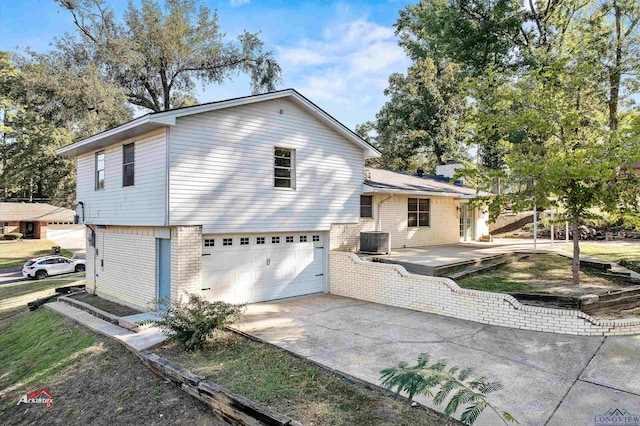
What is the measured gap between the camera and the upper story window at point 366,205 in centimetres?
1455

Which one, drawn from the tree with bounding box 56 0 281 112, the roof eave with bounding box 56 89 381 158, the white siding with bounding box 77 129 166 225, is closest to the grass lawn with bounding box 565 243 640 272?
the roof eave with bounding box 56 89 381 158

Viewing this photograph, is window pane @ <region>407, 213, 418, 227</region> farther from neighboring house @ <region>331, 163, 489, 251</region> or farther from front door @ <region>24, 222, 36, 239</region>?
front door @ <region>24, 222, 36, 239</region>

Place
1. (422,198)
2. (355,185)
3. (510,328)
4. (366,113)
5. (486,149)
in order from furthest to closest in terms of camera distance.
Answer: (366,113), (486,149), (422,198), (355,185), (510,328)

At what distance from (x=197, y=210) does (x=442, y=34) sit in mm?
20077

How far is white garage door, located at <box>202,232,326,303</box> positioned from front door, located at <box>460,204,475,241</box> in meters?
9.80

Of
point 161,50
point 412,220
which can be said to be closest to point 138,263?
point 412,220

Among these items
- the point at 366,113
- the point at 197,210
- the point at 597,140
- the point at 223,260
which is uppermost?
the point at 366,113

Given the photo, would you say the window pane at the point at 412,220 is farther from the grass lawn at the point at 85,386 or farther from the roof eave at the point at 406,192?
the grass lawn at the point at 85,386

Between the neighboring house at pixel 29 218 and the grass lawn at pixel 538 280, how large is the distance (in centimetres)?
4244

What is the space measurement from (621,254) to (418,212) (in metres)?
8.11

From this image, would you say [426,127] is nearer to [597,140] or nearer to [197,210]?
[597,140]

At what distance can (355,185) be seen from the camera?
13273 mm

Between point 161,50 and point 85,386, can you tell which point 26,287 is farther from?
point 161,50

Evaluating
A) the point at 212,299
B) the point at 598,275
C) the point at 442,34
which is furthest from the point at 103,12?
the point at 598,275
